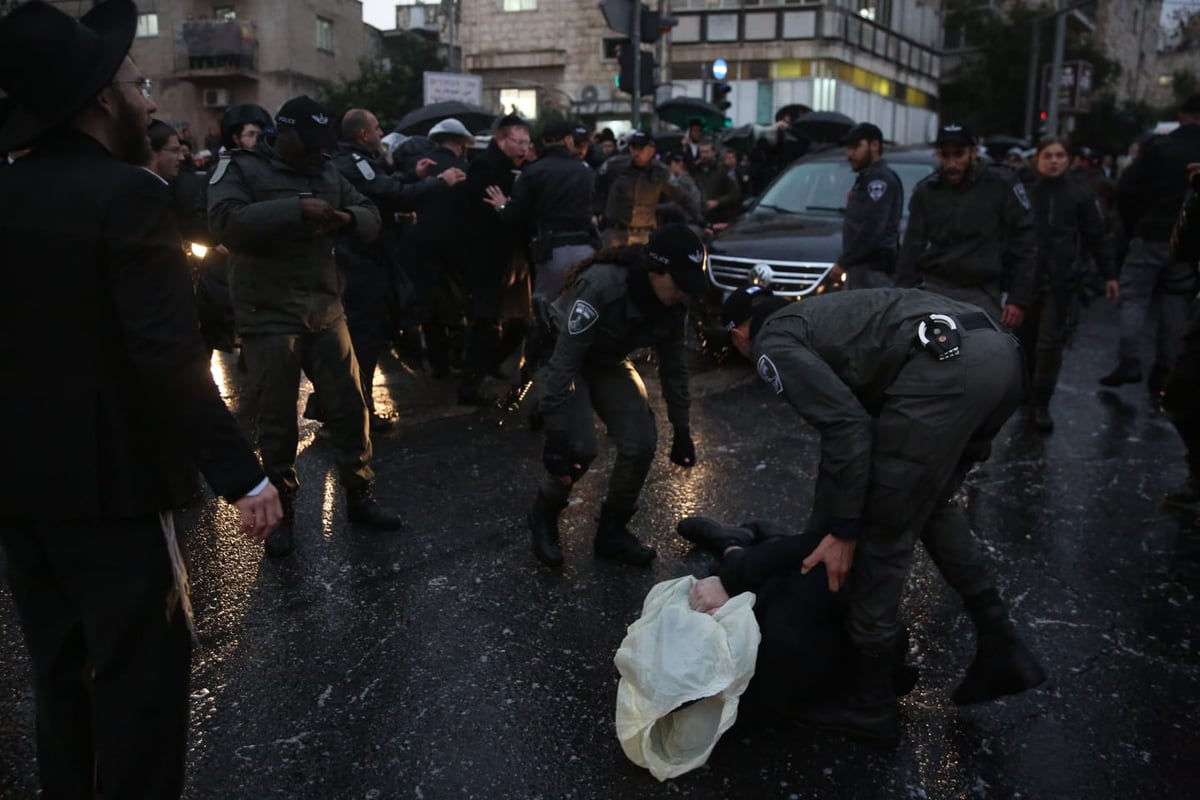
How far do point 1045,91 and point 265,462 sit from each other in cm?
3133

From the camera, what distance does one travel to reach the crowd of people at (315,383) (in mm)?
1979

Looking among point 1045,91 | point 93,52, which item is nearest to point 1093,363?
point 93,52

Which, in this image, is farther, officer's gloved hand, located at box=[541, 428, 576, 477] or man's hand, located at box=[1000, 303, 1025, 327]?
man's hand, located at box=[1000, 303, 1025, 327]

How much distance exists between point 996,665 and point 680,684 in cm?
104

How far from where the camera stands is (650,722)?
278 centimetres

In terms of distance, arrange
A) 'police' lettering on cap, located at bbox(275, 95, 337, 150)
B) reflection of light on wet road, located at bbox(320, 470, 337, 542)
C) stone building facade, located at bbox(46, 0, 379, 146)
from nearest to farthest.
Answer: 'police' lettering on cap, located at bbox(275, 95, 337, 150) → reflection of light on wet road, located at bbox(320, 470, 337, 542) → stone building facade, located at bbox(46, 0, 379, 146)

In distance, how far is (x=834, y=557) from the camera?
2854 millimetres

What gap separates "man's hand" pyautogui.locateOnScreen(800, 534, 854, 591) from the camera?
9.32 feet

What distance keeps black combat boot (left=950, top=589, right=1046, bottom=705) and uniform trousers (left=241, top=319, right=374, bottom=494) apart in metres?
2.74

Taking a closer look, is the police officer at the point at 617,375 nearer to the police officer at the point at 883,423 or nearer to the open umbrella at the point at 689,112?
the police officer at the point at 883,423

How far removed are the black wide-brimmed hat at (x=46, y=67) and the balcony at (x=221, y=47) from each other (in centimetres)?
3987

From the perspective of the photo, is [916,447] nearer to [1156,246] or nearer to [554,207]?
[554,207]

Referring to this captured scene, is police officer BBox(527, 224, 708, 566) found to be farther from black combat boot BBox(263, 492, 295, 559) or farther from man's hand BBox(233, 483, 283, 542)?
man's hand BBox(233, 483, 283, 542)

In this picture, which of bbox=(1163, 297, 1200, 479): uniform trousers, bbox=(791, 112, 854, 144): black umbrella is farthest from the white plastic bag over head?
bbox=(791, 112, 854, 144): black umbrella
